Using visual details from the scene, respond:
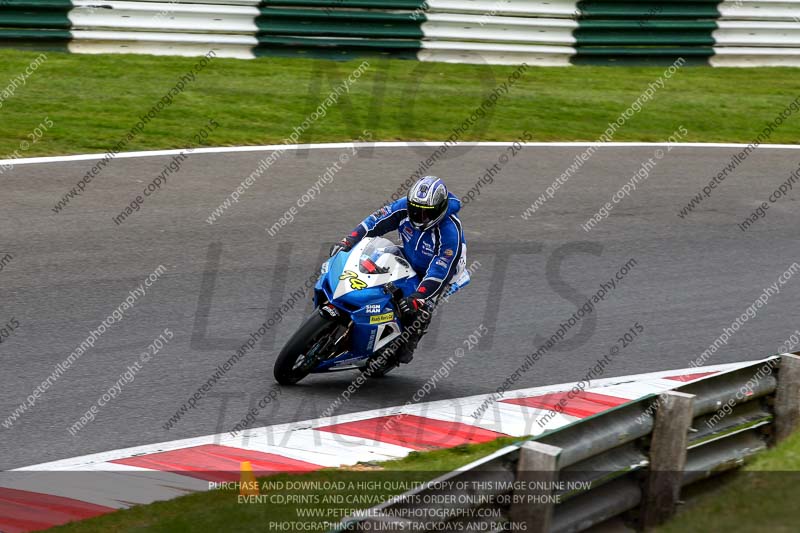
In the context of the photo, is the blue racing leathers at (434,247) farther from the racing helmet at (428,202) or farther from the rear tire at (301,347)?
the rear tire at (301,347)

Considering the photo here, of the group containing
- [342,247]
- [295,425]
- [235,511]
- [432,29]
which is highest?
[432,29]

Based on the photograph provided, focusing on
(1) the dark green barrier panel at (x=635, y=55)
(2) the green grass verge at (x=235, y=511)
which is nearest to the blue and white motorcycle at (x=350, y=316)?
(2) the green grass verge at (x=235, y=511)

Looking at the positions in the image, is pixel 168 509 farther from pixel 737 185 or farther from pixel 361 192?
pixel 737 185

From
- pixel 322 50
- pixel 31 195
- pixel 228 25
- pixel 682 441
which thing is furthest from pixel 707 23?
pixel 682 441

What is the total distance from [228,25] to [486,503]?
13343 mm

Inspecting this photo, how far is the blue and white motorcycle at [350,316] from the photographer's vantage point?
8805 mm

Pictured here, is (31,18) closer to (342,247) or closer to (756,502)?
Answer: (342,247)

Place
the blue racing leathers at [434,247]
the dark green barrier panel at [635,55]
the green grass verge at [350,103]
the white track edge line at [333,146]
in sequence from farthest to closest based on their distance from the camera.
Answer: the dark green barrier panel at [635,55] → the green grass verge at [350,103] → the white track edge line at [333,146] → the blue racing leathers at [434,247]

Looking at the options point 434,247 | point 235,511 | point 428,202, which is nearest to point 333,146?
point 434,247

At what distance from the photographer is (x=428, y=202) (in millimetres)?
8781

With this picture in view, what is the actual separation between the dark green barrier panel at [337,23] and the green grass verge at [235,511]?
11.8m

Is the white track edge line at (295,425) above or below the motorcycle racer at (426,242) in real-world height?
below

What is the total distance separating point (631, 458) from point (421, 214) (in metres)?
3.35

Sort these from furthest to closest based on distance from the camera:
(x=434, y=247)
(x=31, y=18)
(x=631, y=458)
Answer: (x=31, y=18), (x=434, y=247), (x=631, y=458)
